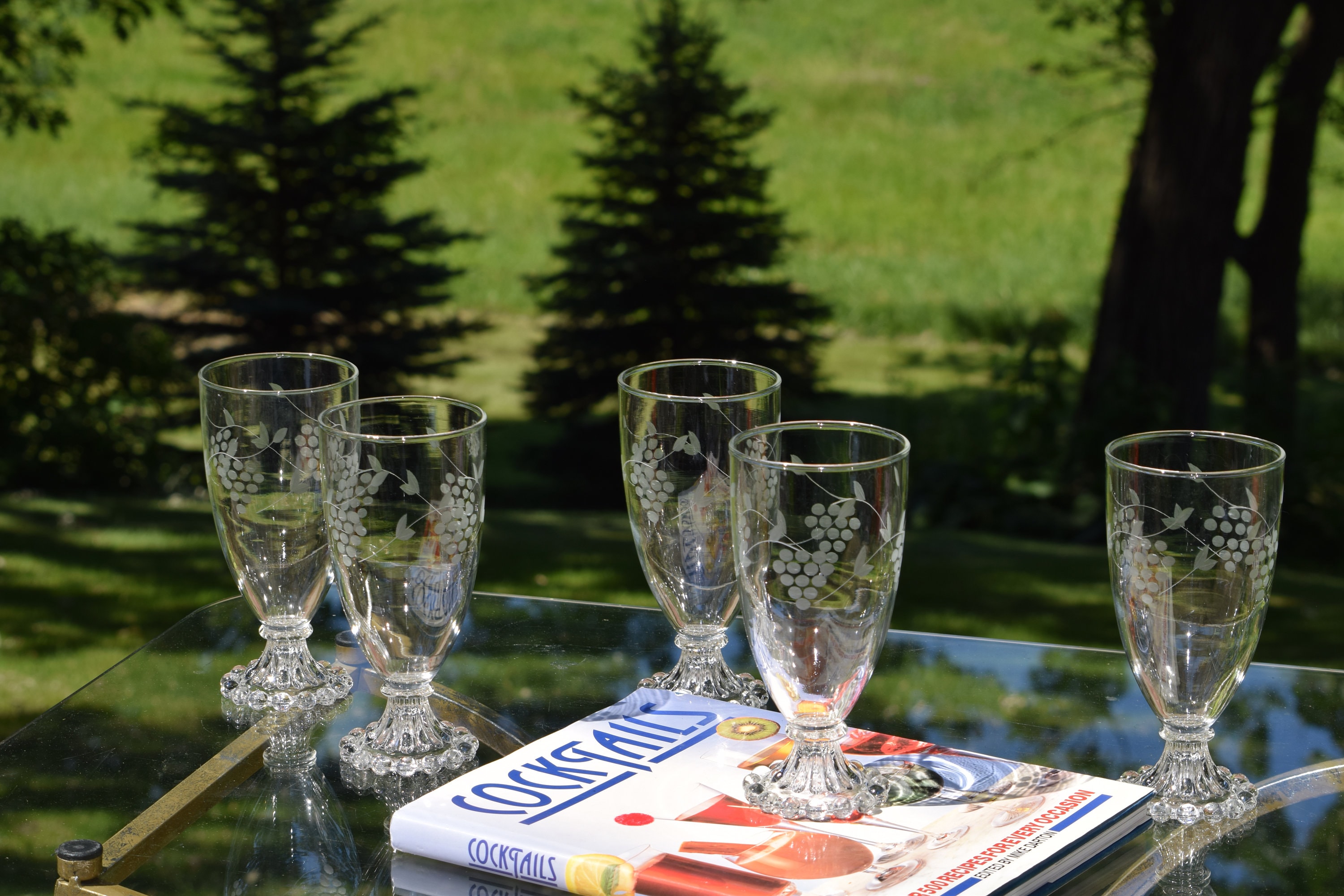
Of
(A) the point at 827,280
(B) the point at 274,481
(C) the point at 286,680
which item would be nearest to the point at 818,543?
(B) the point at 274,481

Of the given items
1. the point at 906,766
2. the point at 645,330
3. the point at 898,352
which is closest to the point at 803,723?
the point at 906,766

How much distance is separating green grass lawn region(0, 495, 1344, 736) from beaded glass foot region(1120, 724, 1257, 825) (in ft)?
9.27

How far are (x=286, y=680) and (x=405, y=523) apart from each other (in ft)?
1.66

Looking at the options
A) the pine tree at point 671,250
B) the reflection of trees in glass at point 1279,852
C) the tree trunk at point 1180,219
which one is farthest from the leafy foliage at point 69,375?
the reflection of trees in glass at point 1279,852

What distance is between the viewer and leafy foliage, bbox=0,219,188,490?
645 centimetres

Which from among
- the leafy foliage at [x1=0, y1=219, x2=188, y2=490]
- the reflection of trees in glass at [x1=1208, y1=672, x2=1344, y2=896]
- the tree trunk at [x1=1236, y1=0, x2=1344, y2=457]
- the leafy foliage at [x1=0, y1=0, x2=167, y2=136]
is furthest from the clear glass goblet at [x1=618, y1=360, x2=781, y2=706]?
the tree trunk at [x1=1236, y1=0, x2=1344, y2=457]

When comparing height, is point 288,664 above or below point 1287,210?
below

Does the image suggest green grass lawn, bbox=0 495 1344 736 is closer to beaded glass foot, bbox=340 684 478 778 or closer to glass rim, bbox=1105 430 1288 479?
beaded glass foot, bbox=340 684 478 778

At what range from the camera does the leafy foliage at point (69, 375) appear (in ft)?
21.2

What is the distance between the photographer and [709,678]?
5.59 ft

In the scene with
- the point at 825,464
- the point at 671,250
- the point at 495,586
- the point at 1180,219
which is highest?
the point at 1180,219

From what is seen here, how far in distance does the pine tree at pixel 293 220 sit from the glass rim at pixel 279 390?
6.07 meters

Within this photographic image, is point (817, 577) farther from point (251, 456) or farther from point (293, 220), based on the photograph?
point (293, 220)

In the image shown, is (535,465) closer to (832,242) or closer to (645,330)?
(645,330)
